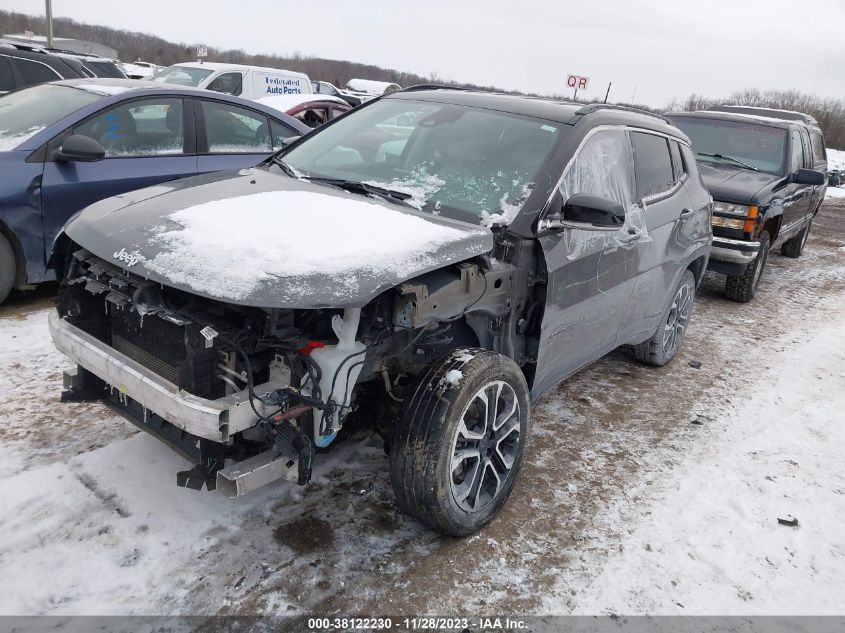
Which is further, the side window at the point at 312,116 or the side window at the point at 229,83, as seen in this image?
the side window at the point at 229,83

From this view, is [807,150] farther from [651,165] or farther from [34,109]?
[34,109]

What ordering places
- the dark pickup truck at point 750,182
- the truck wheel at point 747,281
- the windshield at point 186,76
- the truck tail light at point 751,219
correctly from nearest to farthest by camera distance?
the truck tail light at point 751,219
the dark pickup truck at point 750,182
the truck wheel at point 747,281
the windshield at point 186,76

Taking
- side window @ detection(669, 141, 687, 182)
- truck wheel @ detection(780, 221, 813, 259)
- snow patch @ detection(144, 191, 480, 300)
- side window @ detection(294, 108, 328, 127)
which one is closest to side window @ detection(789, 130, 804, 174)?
truck wheel @ detection(780, 221, 813, 259)

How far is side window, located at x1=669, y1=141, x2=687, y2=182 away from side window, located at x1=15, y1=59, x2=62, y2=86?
8.33 m

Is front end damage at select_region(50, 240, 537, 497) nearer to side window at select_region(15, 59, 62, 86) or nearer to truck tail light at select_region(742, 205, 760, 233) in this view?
truck tail light at select_region(742, 205, 760, 233)

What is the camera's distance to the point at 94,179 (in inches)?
191

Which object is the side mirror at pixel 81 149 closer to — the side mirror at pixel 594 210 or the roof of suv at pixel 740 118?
the side mirror at pixel 594 210

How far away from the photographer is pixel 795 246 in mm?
10125

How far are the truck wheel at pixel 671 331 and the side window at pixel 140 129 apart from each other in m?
4.15

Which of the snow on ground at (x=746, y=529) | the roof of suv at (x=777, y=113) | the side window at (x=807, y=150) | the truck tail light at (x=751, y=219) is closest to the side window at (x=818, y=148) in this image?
the roof of suv at (x=777, y=113)

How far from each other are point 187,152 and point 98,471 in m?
3.19

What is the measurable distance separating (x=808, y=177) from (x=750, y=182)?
773 mm

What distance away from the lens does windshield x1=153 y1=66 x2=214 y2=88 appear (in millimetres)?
12219

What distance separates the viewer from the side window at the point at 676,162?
15.1ft
